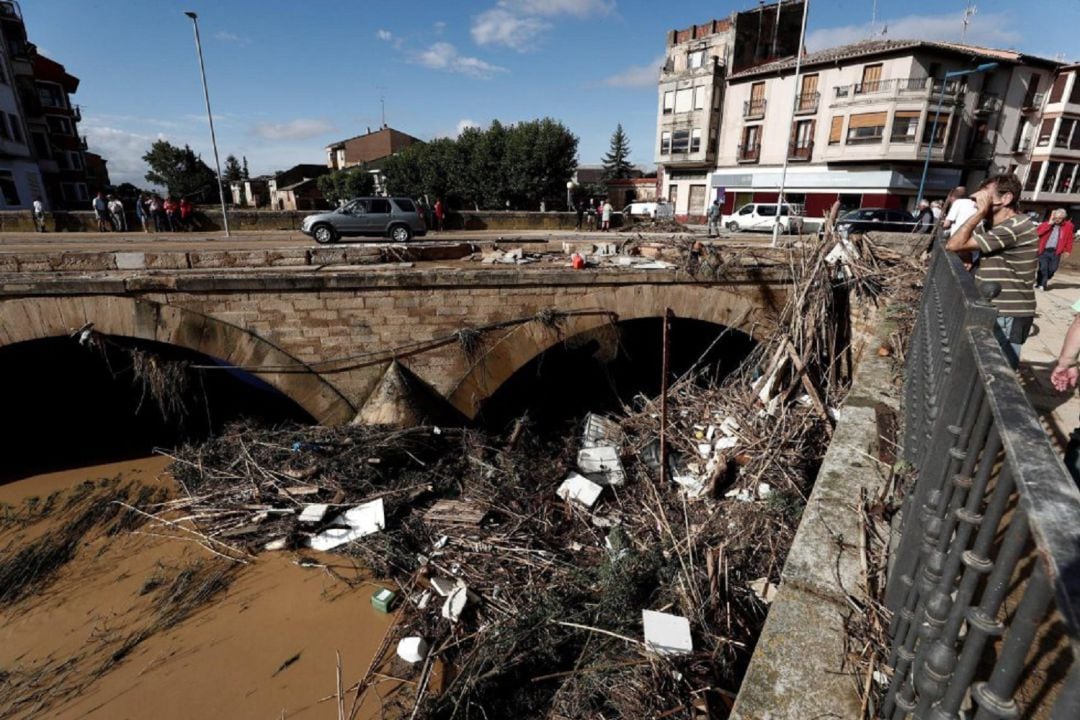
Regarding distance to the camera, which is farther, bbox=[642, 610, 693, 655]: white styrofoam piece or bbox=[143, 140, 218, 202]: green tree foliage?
bbox=[143, 140, 218, 202]: green tree foliage

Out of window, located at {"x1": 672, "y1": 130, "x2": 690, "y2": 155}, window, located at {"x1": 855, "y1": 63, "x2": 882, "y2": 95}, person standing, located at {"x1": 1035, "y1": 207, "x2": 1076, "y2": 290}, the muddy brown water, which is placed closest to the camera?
the muddy brown water

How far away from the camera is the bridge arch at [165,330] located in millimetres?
7785

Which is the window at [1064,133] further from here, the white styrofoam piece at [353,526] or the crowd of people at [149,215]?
the crowd of people at [149,215]

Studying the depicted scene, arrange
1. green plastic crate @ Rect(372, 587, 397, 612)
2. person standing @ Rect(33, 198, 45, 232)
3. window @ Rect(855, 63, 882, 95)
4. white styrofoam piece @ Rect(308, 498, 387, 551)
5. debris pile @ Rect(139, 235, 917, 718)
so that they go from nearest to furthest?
1. debris pile @ Rect(139, 235, 917, 718)
2. green plastic crate @ Rect(372, 587, 397, 612)
3. white styrofoam piece @ Rect(308, 498, 387, 551)
4. person standing @ Rect(33, 198, 45, 232)
5. window @ Rect(855, 63, 882, 95)

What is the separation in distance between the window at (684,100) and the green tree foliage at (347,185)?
80.1 ft

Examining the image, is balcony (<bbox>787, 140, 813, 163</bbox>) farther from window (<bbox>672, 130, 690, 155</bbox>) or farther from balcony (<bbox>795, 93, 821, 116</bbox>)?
window (<bbox>672, 130, 690, 155</bbox>)

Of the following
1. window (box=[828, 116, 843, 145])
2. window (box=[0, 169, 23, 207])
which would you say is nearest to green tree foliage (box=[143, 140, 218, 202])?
window (box=[0, 169, 23, 207])

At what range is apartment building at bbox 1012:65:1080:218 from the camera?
95.7ft

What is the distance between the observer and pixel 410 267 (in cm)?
936

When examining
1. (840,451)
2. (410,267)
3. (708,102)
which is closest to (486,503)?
(410,267)

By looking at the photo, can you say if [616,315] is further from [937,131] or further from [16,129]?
[16,129]

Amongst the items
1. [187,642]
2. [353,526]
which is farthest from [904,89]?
[187,642]

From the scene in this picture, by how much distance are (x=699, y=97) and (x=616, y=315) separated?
97.5 ft

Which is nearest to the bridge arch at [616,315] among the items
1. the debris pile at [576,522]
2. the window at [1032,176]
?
the debris pile at [576,522]
